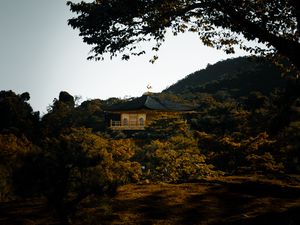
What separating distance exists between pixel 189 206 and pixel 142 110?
32.7 metres

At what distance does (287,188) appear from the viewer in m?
15.5

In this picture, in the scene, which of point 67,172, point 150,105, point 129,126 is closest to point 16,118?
point 129,126

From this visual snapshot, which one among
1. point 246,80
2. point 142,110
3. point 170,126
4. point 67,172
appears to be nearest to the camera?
point 67,172

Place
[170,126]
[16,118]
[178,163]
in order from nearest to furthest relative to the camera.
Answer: [178,163]
[170,126]
[16,118]

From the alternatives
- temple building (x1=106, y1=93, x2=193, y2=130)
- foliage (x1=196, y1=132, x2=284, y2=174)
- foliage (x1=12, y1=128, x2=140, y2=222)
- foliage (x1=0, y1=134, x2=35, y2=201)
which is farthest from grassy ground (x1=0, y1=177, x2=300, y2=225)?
temple building (x1=106, y1=93, x2=193, y2=130)

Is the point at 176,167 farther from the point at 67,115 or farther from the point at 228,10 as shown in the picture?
the point at 67,115

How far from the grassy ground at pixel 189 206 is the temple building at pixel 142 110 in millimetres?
27787

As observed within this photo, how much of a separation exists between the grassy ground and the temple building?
27.8m

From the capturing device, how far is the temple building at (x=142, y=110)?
4453 centimetres

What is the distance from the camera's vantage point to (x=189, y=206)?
12.6 metres

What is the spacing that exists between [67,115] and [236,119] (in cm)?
3096

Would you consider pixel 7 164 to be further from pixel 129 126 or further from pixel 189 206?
pixel 129 126

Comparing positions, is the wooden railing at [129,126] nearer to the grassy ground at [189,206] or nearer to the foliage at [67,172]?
the grassy ground at [189,206]

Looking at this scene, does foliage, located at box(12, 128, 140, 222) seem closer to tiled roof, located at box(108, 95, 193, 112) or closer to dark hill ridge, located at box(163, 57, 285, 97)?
tiled roof, located at box(108, 95, 193, 112)
